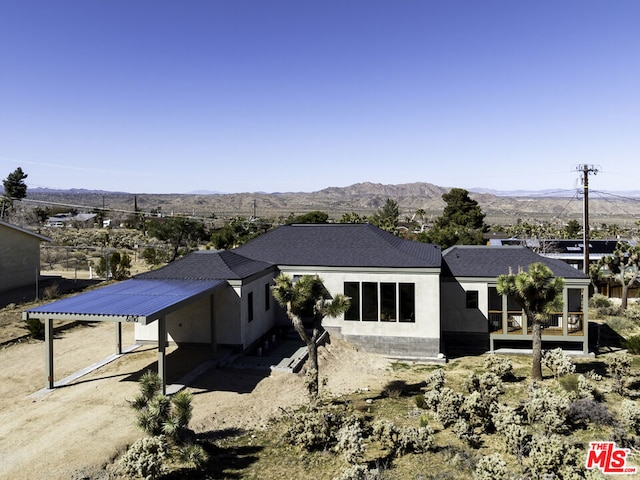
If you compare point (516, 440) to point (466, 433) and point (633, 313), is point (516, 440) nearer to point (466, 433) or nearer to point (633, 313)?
point (466, 433)

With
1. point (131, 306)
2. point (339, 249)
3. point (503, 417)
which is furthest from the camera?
point (339, 249)

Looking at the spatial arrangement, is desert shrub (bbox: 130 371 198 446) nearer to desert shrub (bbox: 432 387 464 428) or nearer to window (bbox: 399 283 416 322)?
desert shrub (bbox: 432 387 464 428)

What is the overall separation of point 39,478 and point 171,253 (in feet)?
134

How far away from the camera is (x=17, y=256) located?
112 ft

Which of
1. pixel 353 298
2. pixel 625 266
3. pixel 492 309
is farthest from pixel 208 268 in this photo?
pixel 625 266

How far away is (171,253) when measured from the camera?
5012 centimetres

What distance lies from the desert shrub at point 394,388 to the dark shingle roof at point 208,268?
7.18 meters

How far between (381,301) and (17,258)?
1059 inches

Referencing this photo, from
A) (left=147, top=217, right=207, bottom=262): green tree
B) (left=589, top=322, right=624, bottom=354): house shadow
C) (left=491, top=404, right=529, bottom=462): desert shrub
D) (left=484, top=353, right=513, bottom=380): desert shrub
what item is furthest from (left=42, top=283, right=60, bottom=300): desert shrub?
(left=589, top=322, right=624, bottom=354): house shadow

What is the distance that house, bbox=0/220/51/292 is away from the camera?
1289 inches

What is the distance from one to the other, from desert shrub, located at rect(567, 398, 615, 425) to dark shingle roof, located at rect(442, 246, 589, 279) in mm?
8808

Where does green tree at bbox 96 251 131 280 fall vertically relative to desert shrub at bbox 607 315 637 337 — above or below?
above

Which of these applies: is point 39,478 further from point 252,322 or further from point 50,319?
point 252,322

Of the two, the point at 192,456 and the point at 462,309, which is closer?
the point at 192,456
